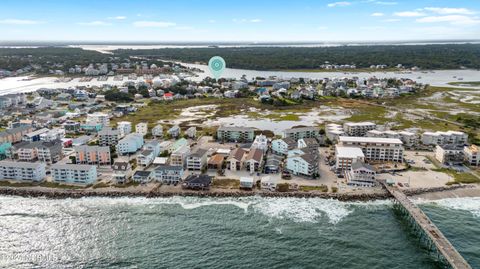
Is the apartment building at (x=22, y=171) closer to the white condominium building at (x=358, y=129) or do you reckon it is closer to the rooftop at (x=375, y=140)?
the rooftop at (x=375, y=140)

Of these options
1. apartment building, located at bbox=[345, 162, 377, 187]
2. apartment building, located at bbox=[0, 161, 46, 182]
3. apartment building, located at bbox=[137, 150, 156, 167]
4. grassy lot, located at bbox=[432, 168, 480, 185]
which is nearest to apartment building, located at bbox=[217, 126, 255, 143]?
apartment building, located at bbox=[137, 150, 156, 167]

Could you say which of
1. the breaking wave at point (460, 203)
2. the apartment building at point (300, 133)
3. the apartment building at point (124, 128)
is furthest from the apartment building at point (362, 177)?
the apartment building at point (124, 128)

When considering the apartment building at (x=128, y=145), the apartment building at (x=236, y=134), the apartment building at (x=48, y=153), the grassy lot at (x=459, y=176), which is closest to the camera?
the grassy lot at (x=459, y=176)

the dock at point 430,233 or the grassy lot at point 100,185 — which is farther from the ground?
the dock at point 430,233

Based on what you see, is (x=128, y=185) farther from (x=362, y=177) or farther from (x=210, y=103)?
(x=210, y=103)

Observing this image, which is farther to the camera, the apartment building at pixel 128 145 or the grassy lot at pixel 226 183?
the apartment building at pixel 128 145

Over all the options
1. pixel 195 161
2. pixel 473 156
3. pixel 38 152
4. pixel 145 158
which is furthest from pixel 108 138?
pixel 473 156

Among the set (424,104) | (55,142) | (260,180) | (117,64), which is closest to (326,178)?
(260,180)
